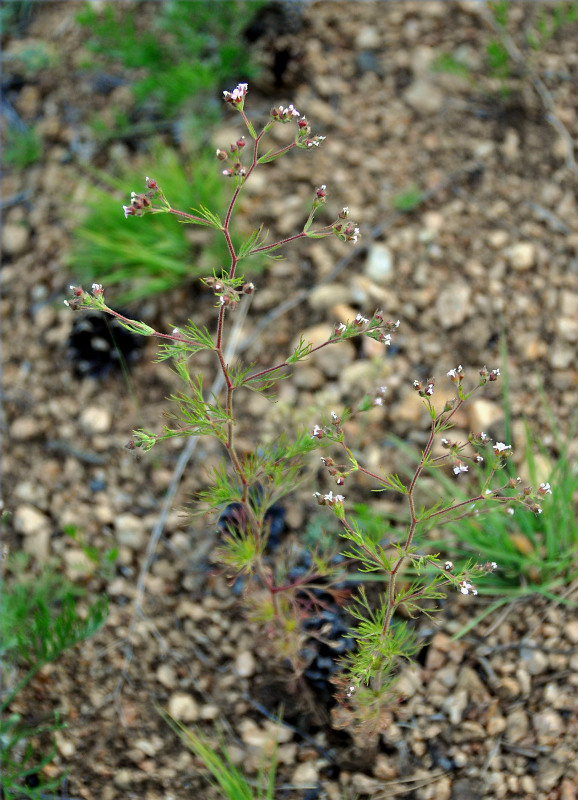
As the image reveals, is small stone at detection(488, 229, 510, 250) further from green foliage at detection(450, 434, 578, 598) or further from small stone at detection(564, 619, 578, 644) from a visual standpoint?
small stone at detection(564, 619, 578, 644)

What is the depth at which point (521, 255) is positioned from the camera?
2.83 m

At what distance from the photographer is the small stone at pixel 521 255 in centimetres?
282

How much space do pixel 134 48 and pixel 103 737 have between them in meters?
2.74

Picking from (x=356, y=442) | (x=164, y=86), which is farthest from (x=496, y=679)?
(x=164, y=86)

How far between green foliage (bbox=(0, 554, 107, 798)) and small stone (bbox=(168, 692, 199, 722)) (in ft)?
1.07

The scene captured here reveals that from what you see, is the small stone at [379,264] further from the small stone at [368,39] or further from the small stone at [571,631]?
the small stone at [571,631]

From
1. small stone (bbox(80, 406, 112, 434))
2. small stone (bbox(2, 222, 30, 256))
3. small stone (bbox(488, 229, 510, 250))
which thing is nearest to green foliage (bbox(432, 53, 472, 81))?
small stone (bbox(488, 229, 510, 250))

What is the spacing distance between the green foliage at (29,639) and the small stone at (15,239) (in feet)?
4.51

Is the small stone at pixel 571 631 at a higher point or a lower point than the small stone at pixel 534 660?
higher

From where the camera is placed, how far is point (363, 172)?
3.01 metres

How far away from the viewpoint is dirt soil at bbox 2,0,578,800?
81.3 inches

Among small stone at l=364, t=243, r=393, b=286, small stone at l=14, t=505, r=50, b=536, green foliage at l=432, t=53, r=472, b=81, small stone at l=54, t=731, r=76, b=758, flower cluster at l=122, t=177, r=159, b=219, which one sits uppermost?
flower cluster at l=122, t=177, r=159, b=219

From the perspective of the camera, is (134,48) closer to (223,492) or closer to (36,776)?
(223,492)

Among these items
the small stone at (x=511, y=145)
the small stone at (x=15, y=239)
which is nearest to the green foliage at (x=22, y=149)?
the small stone at (x=15, y=239)
